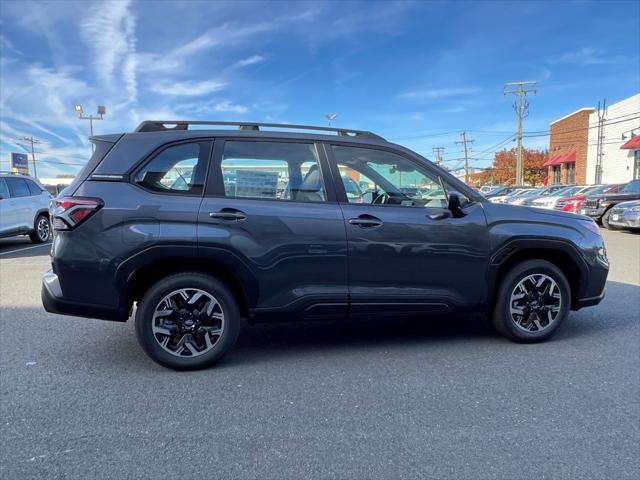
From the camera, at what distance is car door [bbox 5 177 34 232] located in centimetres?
1132

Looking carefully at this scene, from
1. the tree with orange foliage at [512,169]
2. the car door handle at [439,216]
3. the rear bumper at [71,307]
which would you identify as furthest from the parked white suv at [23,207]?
the tree with orange foliage at [512,169]

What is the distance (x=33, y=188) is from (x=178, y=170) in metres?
10.5

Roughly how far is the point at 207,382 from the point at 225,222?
1214 millimetres

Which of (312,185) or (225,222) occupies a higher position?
(312,185)

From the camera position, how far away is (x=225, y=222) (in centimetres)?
364

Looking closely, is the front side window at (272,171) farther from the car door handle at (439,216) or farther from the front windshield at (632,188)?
the front windshield at (632,188)

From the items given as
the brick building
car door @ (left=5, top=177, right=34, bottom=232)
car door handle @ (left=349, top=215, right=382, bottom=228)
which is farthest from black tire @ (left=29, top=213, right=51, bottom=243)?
the brick building

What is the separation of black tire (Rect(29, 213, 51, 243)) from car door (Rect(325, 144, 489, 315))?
35.9 feet

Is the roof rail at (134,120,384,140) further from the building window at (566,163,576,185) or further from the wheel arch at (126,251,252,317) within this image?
the building window at (566,163,576,185)

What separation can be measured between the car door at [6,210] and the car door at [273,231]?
31.3ft

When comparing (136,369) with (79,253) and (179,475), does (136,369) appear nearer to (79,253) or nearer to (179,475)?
(79,253)

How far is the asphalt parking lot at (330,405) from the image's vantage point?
2533 millimetres

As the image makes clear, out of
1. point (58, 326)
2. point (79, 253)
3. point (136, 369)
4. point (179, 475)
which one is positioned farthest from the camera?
point (58, 326)

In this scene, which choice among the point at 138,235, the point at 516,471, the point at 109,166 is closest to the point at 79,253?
the point at 138,235
